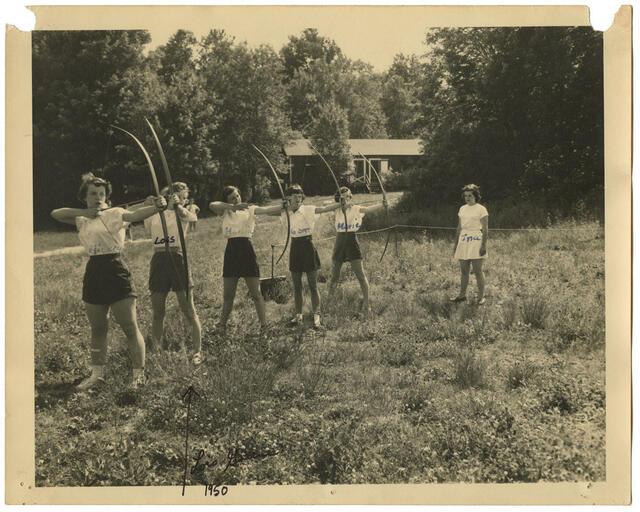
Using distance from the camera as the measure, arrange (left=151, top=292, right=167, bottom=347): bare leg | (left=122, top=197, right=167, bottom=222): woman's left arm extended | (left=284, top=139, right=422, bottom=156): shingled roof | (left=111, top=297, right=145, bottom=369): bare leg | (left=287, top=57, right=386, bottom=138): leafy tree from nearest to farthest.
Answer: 1. (left=122, top=197, right=167, bottom=222): woman's left arm extended
2. (left=111, top=297, right=145, bottom=369): bare leg
3. (left=151, top=292, right=167, bottom=347): bare leg
4. (left=287, top=57, right=386, bottom=138): leafy tree
5. (left=284, top=139, right=422, bottom=156): shingled roof

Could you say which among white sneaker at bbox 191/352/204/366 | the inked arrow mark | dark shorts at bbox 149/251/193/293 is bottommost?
the inked arrow mark

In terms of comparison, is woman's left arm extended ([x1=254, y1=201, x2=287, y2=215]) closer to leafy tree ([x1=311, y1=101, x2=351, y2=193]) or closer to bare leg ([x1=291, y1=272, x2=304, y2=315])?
→ bare leg ([x1=291, y1=272, x2=304, y2=315])

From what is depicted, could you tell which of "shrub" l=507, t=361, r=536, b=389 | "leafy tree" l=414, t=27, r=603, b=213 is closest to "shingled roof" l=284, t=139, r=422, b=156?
"leafy tree" l=414, t=27, r=603, b=213

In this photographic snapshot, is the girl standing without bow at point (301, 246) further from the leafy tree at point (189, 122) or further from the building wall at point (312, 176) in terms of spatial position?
the leafy tree at point (189, 122)

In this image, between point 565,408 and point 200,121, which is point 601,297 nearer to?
point 565,408

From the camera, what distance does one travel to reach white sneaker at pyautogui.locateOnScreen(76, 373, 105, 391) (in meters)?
4.89

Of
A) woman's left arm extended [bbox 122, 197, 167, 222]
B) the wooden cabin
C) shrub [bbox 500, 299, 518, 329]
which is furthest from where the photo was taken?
the wooden cabin

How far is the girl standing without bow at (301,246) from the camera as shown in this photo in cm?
624

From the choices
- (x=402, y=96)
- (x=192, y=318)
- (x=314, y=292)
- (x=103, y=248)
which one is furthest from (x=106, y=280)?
(x=402, y=96)

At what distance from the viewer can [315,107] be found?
791 cm

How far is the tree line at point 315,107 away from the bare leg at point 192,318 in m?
1.61

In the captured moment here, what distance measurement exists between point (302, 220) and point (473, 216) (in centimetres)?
228

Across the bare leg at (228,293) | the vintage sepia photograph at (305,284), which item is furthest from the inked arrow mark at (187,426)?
the bare leg at (228,293)

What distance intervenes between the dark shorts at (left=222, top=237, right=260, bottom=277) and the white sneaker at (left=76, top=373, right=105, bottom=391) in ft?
5.37
